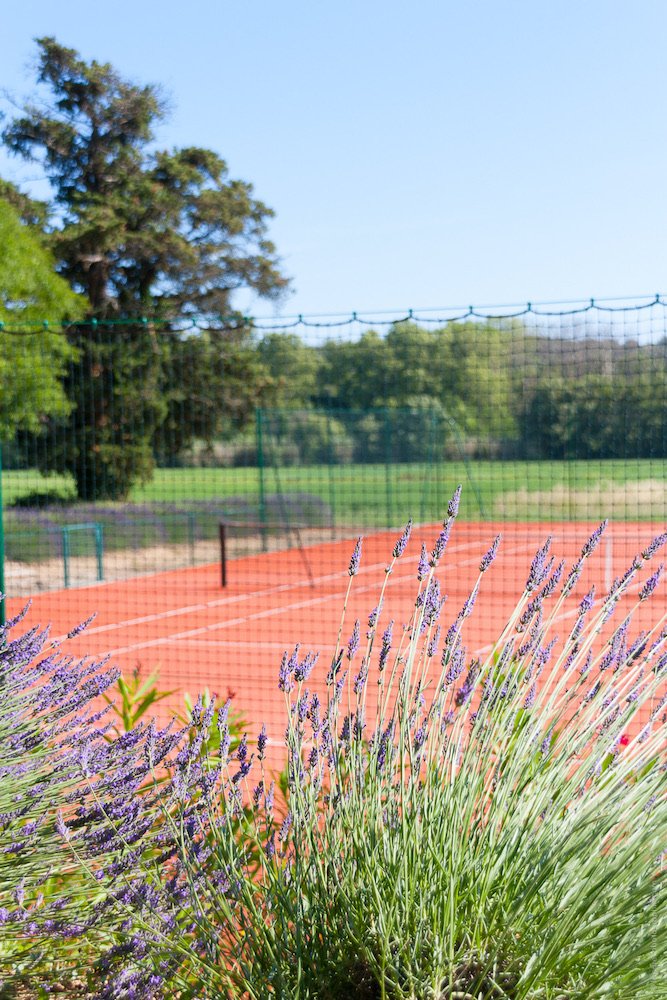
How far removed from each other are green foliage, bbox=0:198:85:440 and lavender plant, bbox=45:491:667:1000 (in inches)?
434

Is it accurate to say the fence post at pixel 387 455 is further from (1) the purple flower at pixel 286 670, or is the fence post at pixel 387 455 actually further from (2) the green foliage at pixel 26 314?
(1) the purple flower at pixel 286 670

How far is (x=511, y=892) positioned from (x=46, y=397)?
12.7 m

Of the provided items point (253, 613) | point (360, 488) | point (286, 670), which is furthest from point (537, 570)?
point (360, 488)

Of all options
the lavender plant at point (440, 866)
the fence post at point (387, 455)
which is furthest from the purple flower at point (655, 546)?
the fence post at point (387, 455)

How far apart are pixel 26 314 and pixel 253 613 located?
5829mm

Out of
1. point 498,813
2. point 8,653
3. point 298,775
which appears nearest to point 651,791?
point 498,813

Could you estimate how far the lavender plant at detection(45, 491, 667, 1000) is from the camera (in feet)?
5.50

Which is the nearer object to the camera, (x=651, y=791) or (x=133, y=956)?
(x=651, y=791)

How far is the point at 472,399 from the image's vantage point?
37219 millimetres

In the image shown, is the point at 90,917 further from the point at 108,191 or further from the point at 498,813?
the point at 108,191

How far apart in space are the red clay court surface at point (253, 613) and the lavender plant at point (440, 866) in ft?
10.7

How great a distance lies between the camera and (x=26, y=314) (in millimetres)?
14852

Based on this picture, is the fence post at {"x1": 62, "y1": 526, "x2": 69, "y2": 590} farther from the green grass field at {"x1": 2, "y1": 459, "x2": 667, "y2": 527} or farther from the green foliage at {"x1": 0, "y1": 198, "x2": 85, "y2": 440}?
the green grass field at {"x1": 2, "y1": 459, "x2": 667, "y2": 527}

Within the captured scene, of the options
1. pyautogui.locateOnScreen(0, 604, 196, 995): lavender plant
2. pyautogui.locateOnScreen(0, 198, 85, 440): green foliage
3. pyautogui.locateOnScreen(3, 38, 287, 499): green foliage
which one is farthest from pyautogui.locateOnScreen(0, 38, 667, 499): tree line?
pyautogui.locateOnScreen(0, 604, 196, 995): lavender plant
